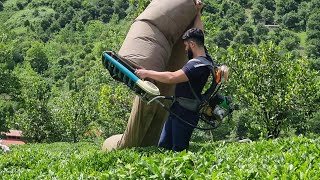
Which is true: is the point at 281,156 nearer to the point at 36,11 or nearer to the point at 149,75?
the point at 149,75

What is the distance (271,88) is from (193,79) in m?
13.9

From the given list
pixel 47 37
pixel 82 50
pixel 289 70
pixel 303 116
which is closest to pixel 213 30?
pixel 289 70

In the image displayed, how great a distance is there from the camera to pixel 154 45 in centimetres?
831

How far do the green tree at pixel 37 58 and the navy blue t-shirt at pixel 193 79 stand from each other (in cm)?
9939

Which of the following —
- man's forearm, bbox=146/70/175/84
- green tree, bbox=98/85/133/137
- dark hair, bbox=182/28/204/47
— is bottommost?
green tree, bbox=98/85/133/137

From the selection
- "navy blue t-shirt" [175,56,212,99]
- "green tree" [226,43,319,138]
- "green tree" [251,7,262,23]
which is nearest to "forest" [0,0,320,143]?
"green tree" [226,43,319,138]

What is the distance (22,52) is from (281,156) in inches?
A: 4350

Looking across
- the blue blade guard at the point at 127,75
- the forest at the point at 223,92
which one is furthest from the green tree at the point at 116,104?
the blue blade guard at the point at 127,75

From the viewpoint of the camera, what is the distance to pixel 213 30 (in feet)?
74.0

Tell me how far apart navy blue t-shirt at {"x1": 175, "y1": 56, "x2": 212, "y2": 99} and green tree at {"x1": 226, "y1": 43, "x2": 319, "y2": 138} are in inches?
511

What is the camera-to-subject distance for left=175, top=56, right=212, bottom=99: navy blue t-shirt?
674cm

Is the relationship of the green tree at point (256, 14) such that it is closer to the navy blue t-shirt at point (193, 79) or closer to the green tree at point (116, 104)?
the green tree at point (116, 104)

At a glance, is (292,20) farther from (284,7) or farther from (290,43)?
(290,43)

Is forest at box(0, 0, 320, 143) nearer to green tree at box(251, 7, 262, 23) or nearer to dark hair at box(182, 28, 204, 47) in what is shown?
dark hair at box(182, 28, 204, 47)
